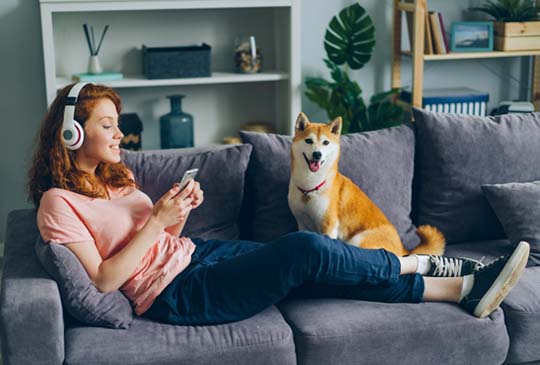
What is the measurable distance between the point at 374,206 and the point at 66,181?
0.94m

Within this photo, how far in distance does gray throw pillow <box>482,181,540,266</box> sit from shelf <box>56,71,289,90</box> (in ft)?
4.40

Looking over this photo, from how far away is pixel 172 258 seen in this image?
2266mm

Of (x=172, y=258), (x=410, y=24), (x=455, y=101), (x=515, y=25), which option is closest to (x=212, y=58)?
(x=410, y=24)

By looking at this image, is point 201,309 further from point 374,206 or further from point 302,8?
point 302,8

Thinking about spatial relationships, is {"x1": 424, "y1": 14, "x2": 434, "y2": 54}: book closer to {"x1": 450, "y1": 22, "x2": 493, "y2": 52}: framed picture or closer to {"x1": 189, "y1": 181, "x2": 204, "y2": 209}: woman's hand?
{"x1": 450, "y1": 22, "x2": 493, "y2": 52}: framed picture

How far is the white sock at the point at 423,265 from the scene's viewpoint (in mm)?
2361

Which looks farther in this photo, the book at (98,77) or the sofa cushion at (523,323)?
the book at (98,77)

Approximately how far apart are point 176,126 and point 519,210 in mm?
1705

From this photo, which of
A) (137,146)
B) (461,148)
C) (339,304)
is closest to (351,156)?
(461,148)

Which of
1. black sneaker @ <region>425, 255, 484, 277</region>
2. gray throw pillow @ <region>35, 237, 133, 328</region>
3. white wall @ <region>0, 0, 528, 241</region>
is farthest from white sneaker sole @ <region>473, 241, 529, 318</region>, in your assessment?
white wall @ <region>0, 0, 528, 241</region>

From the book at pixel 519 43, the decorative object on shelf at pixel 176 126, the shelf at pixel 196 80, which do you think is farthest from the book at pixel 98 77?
the book at pixel 519 43

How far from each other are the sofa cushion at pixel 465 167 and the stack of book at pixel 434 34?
1157mm

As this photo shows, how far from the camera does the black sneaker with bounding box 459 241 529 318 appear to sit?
222cm

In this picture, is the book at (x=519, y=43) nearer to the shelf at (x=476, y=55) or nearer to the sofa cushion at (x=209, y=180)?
the shelf at (x=476, y=55)
